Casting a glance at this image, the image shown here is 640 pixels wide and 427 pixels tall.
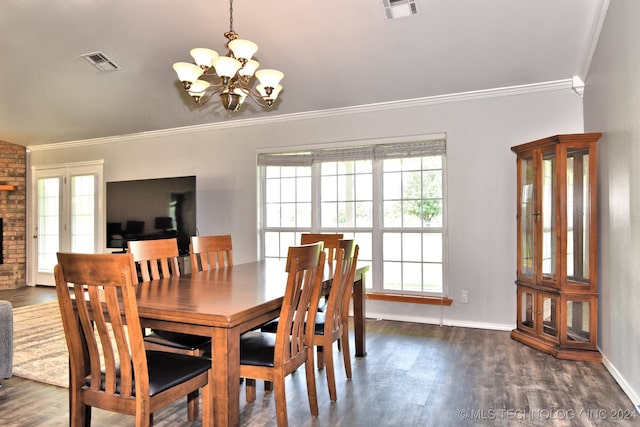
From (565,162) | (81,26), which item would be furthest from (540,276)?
(81,26)

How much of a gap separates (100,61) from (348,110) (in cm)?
275

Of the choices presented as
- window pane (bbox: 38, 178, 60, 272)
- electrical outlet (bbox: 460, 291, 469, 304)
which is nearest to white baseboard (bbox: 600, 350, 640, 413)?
electrical outlet (bbox: 460, 291, 469, 304)

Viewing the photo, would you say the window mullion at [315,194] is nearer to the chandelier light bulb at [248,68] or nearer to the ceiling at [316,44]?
the ceiling at [316,44]

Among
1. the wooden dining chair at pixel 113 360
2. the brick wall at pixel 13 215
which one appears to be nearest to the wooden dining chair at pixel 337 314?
the wooden dining chair at pixel 113 360

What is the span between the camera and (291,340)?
2.20 m

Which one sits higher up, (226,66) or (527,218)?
(226,66)

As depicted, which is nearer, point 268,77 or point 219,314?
point 219,314

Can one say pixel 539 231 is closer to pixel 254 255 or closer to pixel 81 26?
pixel 254 255

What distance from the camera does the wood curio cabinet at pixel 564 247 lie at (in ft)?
11.0

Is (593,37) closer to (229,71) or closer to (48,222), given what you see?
(229,71)

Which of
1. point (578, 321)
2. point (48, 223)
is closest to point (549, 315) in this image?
point (578, 321)

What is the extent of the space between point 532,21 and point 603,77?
0.72 meters

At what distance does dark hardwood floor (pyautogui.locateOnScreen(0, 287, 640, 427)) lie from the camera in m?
2.38

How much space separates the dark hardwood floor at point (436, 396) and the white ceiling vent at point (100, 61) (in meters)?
3.14
